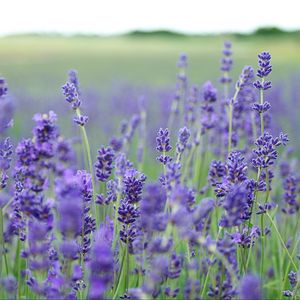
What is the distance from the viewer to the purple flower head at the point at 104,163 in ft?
6.82

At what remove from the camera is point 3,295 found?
103 inches

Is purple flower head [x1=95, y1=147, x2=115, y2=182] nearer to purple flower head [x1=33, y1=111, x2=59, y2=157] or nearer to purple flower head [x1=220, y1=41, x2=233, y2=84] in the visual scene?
purple flower head [x1=33, y1=111, x2=59, y2=157]

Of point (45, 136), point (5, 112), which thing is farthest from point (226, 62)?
point (45, 136)

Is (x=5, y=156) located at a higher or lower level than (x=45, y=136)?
lower

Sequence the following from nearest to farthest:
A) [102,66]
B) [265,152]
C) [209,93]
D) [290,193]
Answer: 1. [265,152]
2. [290,193]
3. [209,93]
4. [102,66]

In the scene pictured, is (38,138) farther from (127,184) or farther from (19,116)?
(19,116)

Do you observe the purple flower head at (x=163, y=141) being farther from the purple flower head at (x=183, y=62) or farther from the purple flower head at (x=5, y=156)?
the purple flower head at (x=183, y=62)

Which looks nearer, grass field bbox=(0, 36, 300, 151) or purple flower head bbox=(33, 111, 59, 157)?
purple flower head bbox=(33, 111, 59, 157)

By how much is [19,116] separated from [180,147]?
26.9 feet

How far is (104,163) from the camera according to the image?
2098 mm

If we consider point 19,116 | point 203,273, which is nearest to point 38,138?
point 203,273

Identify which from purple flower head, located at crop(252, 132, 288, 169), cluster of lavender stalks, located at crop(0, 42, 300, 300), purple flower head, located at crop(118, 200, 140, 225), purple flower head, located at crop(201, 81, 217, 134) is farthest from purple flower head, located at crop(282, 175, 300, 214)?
purple flower head, located at crop(118, 200, 140, 225)

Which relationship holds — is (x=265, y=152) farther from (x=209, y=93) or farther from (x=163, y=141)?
(x=209, y=93)

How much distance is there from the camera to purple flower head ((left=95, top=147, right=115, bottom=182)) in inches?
81.8
